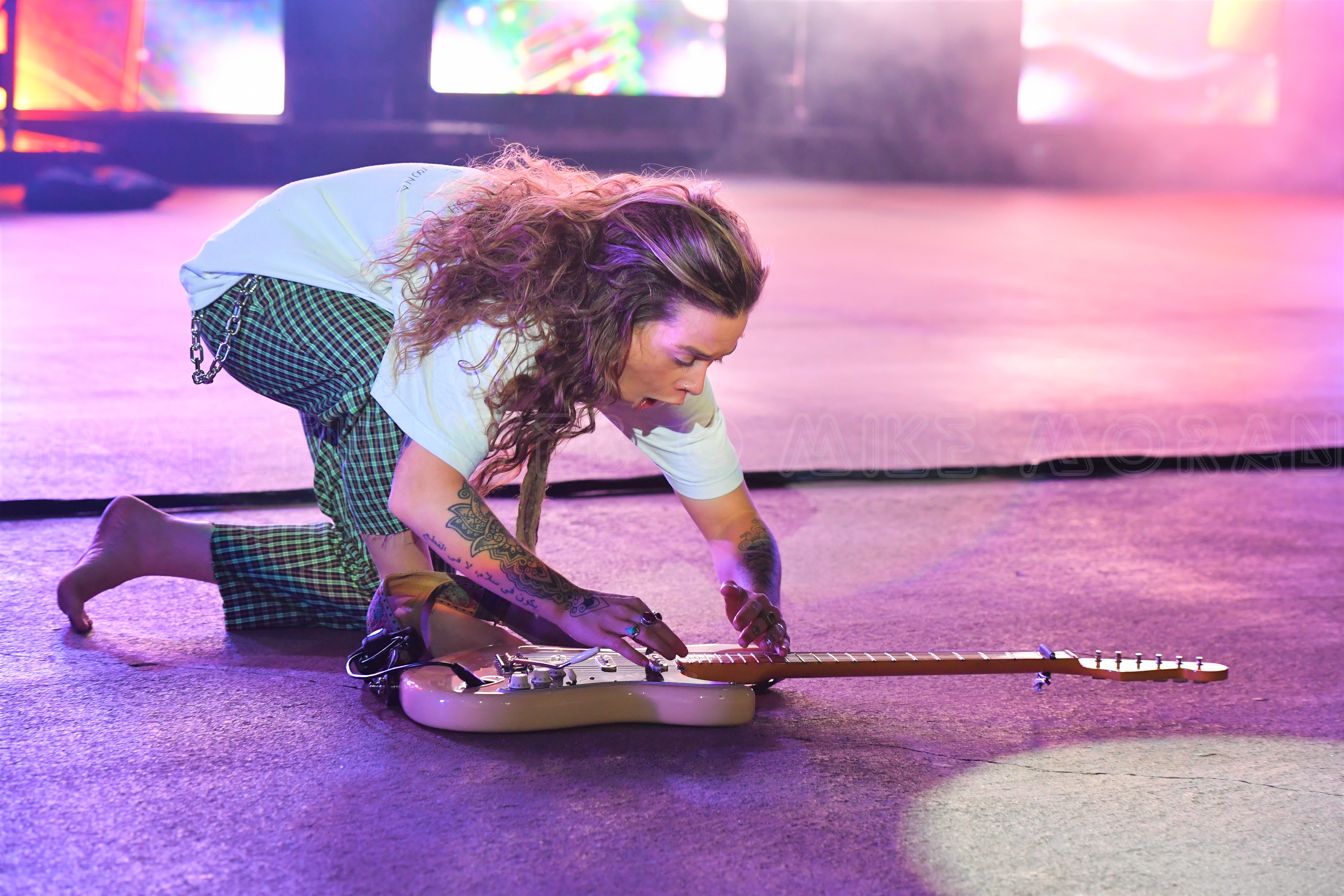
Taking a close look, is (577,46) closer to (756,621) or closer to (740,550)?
(740,550)

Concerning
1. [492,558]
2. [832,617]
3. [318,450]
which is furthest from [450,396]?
[832,617]

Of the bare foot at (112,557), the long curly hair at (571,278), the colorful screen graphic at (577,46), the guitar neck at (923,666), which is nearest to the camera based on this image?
the long curly hair at (571,278)

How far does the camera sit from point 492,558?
1.70 meters

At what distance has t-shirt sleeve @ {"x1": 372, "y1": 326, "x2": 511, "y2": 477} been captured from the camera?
1.68 metres

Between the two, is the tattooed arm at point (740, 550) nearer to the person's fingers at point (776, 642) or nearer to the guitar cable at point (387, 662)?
the person's fingers at point (776, 642)

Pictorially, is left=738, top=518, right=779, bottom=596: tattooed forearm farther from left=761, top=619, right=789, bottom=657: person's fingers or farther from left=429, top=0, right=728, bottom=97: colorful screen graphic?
left=429, top=0, right=728, bottom=97: colorful screen graphic

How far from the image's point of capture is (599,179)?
1.86 metres

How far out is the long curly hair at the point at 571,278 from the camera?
5.35ft

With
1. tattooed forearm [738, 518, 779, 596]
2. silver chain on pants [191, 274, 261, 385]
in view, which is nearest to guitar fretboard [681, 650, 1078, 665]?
tattooed forearm [738, 518, 779, 596]

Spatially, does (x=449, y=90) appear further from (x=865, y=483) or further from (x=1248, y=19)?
(x=865, y=483)

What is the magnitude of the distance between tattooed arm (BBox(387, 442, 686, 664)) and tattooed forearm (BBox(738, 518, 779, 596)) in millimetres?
225

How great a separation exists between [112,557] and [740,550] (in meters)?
0.96

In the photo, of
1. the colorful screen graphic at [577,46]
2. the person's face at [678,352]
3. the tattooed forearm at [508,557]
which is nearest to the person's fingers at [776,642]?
the tattooed forearm at [508,557]

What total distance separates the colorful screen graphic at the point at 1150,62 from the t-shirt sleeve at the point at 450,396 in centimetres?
1208
